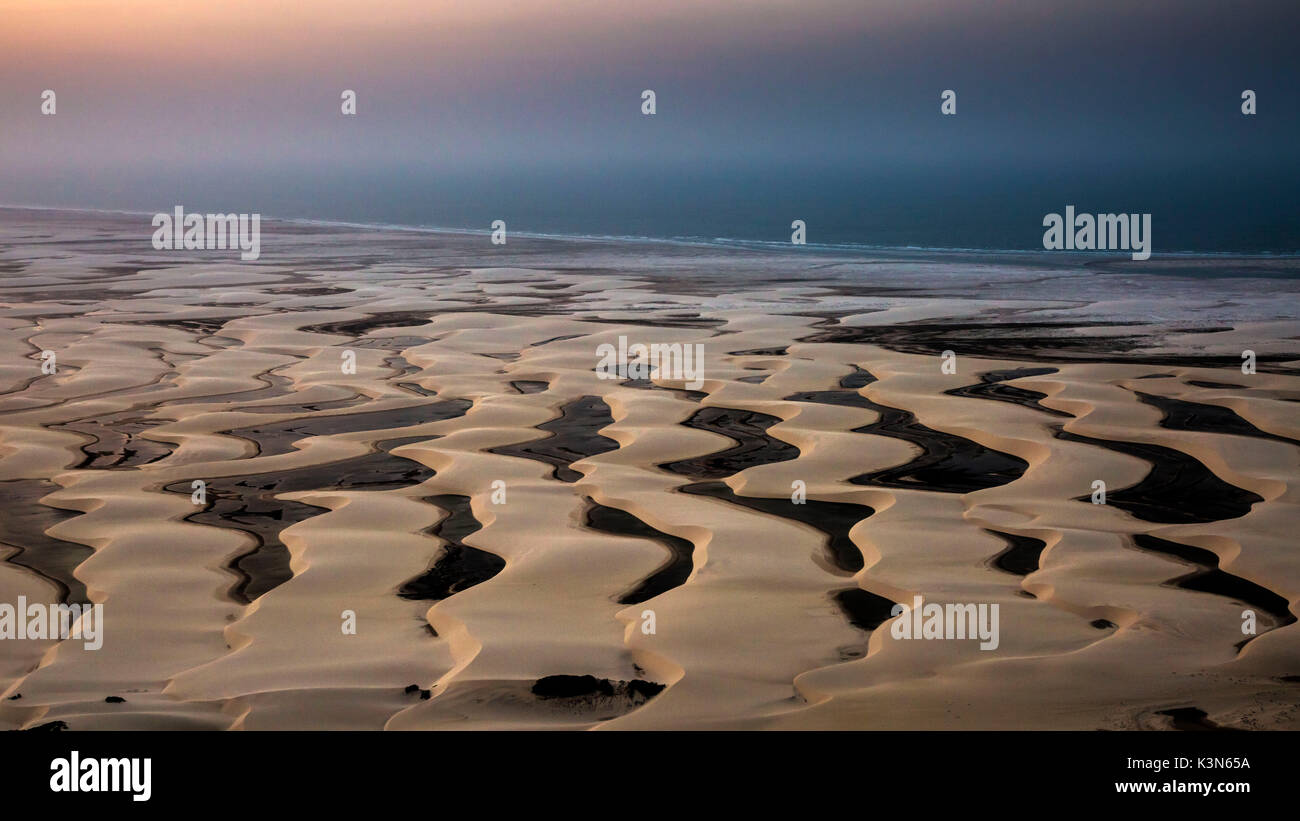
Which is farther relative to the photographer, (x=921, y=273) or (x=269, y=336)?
(x=921, y=273)

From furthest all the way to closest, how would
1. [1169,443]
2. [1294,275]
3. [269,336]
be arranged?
[1294,275] → [269,336] → [1169,443]

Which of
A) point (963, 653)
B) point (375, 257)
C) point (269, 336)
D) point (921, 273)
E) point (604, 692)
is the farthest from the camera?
point (375, 257)

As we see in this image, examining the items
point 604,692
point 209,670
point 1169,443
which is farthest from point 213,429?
point 1169,443

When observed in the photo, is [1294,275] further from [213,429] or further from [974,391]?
[213,429]
